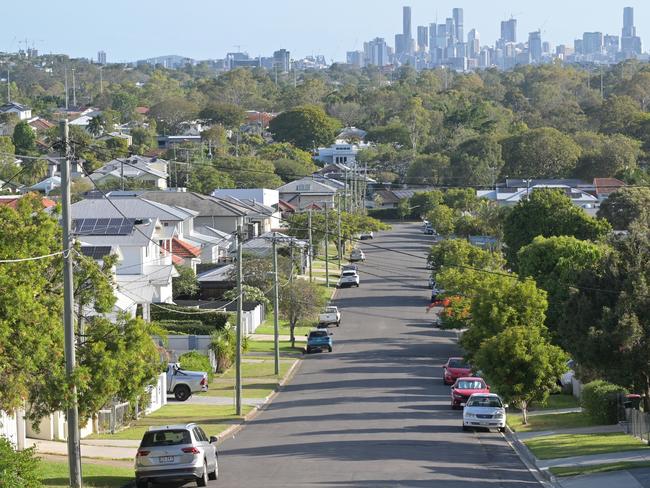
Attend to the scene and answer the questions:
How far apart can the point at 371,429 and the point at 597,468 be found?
1081cm

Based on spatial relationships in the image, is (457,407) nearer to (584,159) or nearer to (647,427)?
(647,427)

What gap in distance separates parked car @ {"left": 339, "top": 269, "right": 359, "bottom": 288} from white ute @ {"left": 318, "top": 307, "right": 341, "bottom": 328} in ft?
70.6

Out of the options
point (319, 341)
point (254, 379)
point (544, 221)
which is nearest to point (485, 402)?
point (254, 379)

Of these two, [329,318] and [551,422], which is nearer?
[551,422]

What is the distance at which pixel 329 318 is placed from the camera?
81.3 m

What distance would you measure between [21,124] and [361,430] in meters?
151

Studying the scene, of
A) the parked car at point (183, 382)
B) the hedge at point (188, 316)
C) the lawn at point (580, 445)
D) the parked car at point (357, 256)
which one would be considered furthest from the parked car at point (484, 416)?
the parked car at point (357, 256)

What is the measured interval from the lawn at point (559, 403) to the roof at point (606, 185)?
312 feet

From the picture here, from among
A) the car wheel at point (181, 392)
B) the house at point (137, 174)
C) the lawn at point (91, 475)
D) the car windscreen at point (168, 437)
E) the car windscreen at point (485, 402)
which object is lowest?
the car wheel at point (181, 392)

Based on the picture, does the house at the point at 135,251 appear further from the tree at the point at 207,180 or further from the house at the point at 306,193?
the house at the point at 306,193

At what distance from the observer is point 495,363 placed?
43719 millimetres

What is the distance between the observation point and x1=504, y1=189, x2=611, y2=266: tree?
276 feet

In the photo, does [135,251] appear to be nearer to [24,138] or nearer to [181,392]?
[181,392]

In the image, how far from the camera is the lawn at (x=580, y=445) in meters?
35.6
